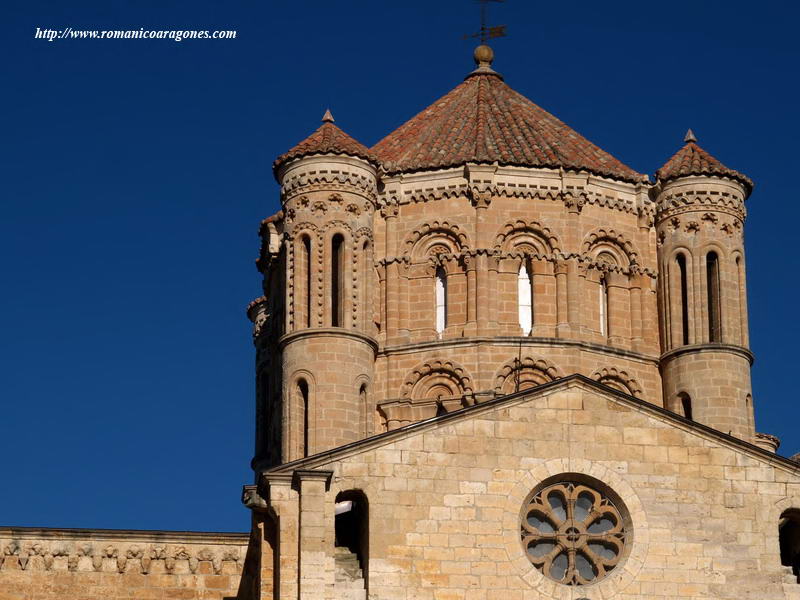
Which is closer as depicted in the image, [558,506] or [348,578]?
[348,578]

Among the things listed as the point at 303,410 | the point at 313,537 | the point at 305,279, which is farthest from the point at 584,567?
the point at 305,279

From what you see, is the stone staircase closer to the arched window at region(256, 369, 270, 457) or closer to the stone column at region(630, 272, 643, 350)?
the stone column at region(630, 272, 643, 350)

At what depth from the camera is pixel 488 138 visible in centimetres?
6219

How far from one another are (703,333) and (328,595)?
652 inches

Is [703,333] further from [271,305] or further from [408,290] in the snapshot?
[271,305]

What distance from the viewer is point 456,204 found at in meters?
60.8

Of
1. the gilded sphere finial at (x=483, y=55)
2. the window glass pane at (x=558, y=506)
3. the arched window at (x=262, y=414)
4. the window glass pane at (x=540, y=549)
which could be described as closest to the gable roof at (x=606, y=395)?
the window glass pane at (x=558, y=506)

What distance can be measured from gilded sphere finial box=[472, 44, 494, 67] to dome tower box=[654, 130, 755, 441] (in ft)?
22.6

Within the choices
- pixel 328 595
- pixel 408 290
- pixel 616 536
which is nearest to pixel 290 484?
pixel 328 595

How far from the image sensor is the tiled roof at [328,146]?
5884 cm

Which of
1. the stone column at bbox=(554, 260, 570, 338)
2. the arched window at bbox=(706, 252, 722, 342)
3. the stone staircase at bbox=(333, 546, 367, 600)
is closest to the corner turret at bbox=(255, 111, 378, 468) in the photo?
the stone column at bbox=(554, 260, 570, 338)

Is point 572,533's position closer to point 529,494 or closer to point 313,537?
point 529,494

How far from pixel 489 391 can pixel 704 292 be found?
577 centimetres

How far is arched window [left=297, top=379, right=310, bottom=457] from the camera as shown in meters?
56.5
